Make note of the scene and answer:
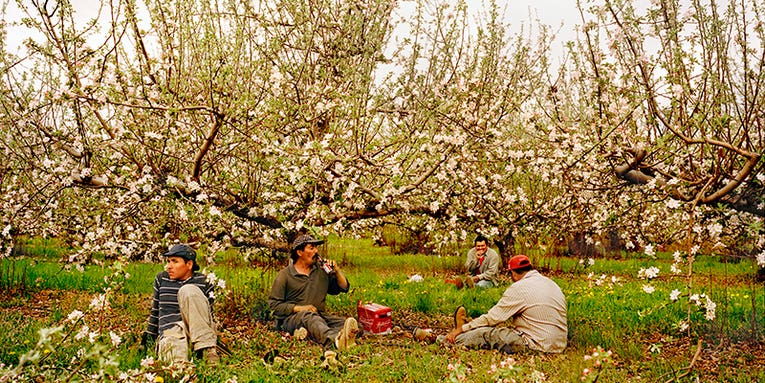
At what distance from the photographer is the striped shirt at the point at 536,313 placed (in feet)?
19.5

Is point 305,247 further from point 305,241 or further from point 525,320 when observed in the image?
point 525,320

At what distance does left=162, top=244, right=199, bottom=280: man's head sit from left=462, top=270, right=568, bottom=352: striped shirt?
307cm

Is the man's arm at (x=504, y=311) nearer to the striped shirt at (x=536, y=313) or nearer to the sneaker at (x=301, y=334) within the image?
the striped shirt at (x=536, y=313)

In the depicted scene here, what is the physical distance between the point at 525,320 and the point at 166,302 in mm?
3543

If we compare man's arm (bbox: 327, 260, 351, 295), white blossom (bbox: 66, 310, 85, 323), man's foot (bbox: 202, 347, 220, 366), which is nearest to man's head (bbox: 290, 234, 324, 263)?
man's arm (bbox: 327, 260, 351, 295)

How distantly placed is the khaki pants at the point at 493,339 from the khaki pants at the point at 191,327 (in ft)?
8.44

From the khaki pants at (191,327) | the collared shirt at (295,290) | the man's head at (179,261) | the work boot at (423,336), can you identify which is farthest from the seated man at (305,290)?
the man's head at (179,261)

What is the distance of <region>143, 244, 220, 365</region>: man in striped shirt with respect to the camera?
17.1 ft

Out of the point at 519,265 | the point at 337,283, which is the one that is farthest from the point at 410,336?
the point at 519,265

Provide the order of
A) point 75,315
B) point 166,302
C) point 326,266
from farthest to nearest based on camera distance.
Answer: point 326,266 < point 166,302 < point 75,315

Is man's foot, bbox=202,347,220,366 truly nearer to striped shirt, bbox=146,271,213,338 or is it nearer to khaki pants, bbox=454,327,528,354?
striped shirt, bbox=146,271,213,338

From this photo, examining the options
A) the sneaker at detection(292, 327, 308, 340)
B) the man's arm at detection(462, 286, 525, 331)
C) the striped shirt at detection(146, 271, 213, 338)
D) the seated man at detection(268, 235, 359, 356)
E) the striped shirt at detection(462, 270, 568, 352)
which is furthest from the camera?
the seated man at detection(268, 235, 359, 356)

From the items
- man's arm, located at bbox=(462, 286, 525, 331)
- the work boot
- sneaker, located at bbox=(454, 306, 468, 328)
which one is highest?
man's arm, located at bbox=(462, 286, 525, 331)

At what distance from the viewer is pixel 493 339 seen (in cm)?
610
